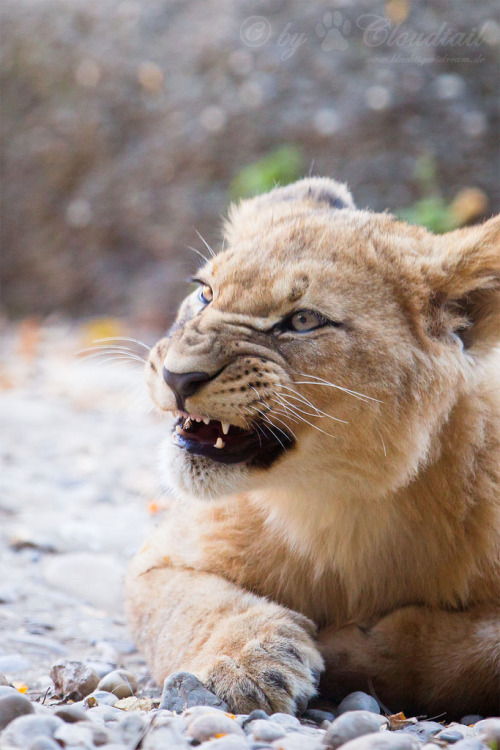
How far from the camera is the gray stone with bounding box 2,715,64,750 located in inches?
78.5

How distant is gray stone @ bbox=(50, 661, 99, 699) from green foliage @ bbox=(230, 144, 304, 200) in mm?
6956

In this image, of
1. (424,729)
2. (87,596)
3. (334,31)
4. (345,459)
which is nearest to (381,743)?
(424,729)

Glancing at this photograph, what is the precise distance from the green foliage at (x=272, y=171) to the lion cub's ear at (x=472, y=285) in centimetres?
642

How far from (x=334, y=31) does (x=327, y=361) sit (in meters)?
7.52

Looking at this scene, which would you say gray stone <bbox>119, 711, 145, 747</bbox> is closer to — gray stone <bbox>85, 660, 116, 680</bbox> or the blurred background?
gray stone <bbox>85, 660, 116, 680</bbox>

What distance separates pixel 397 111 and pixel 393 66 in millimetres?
447

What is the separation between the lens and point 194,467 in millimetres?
2945

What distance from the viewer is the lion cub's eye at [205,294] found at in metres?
3.28

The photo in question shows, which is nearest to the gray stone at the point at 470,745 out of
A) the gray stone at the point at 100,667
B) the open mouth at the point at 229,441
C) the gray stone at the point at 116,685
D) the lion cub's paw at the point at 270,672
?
the lion cub's paw at the point at 270,672

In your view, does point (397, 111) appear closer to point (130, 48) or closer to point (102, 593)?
point (130, 48)

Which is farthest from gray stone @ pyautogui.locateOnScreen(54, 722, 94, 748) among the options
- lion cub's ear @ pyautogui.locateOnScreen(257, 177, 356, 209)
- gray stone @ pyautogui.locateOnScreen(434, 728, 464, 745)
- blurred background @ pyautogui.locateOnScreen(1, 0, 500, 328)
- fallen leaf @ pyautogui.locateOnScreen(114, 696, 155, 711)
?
blurred background @ pyautogui.locateOnScreen(1, 0, 500, 328)

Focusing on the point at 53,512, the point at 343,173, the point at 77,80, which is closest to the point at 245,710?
the point at 53,512

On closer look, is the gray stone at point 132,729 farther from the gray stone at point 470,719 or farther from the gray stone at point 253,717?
the gray stone at point 470,719

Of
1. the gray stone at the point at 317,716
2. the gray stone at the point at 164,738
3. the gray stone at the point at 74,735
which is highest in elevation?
the gray stone at the point at 74,735
